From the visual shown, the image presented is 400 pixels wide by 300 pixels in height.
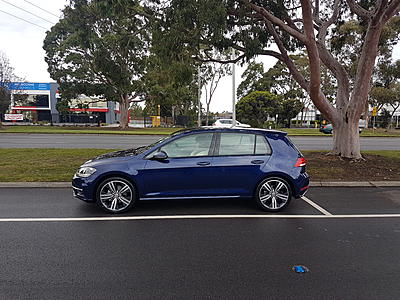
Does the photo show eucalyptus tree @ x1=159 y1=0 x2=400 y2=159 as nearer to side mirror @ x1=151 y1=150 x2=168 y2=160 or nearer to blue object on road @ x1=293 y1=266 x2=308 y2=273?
side mirror @ x1=151 y1=150 x2=168 y2=160

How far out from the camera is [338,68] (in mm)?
10125

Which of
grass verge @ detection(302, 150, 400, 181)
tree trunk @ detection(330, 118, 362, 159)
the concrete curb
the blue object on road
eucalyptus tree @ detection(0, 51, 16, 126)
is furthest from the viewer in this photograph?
eucalyptus tree @ detection(0, 51, 16, 126)

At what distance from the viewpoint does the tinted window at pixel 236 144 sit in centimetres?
540

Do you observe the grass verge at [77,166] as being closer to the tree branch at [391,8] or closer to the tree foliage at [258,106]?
the tree branch at [391,8]

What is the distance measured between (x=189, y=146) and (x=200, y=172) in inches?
21.1

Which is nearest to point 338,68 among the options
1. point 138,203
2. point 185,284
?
point 138,203

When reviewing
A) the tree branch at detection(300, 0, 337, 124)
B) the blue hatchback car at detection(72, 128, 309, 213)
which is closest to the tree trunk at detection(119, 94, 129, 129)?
the tree branch at detection(300, 0, 337, 124)

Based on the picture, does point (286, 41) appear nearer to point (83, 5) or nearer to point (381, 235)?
point (83, 5)

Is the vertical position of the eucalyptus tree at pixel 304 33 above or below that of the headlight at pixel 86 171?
above

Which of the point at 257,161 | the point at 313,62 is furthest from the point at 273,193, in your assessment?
the point at 313,62

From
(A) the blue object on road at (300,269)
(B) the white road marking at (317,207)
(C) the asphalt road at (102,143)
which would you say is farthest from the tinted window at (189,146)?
(C) the asphalt road at (102,143)

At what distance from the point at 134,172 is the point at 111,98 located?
32908mm

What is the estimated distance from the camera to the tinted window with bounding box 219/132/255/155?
540 centimetres

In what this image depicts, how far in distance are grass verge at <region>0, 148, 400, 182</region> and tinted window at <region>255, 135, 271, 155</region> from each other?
120 inches
